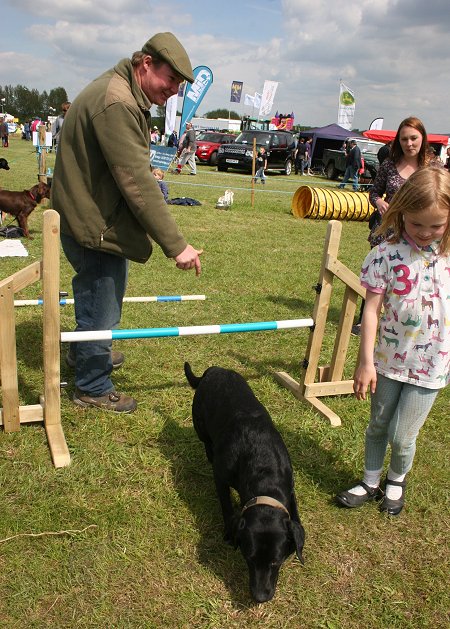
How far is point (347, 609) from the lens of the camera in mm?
2244

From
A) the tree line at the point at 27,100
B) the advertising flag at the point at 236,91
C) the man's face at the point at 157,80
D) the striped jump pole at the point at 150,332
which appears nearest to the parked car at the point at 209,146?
the advertising flag at the point at 236,91

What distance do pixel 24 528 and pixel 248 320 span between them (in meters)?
3.50

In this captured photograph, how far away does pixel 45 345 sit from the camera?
299 cm

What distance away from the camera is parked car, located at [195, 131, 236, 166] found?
26766mm

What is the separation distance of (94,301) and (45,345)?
1.37 ft

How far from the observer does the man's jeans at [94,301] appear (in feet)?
10.2

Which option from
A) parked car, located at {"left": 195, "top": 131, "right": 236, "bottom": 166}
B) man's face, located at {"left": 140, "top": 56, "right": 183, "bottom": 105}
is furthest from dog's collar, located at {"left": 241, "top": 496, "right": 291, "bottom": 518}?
parked car, located at {"left": 195, "top": 131, "right": 236, "bottom": 166}

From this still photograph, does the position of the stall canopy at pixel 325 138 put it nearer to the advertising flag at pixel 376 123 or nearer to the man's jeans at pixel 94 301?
the advertising flag at pixel 376 123

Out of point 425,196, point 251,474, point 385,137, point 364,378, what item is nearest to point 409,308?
point 364,378

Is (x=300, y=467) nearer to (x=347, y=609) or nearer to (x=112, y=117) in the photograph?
(x=347, y=609)

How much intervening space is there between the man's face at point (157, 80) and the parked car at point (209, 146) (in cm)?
2462

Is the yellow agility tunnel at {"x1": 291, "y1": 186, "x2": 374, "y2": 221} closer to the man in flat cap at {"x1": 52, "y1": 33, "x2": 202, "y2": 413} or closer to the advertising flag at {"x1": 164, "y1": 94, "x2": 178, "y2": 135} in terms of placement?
the man in flat cap at {"x1": 52, "y1": 33, "x2": 202, "y2": 413}

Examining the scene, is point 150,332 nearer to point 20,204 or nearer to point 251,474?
point 251,474

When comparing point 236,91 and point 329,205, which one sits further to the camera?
point 236,91
